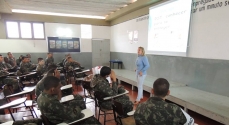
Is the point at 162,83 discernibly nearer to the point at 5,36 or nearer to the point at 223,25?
the point at 223,25

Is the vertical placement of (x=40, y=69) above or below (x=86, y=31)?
below

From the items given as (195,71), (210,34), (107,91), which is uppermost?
(210,34)

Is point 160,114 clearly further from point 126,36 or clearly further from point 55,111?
point 126,36

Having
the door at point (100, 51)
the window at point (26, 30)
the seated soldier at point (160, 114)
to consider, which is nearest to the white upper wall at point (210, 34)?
the seated soldier at point (160, 114)

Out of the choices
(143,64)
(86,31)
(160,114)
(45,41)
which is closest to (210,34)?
(143,64)

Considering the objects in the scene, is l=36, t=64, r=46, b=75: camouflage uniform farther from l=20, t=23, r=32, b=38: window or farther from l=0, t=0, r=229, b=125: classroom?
l=20, t=23, r=32, b=38: window

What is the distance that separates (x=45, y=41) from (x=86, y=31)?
Result: 2425 mm

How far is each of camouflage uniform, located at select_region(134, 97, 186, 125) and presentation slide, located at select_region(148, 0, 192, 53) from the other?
10.4ft

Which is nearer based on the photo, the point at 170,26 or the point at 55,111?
the point at 55,111

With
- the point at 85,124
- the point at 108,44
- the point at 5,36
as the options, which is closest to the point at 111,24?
the point at 108,44

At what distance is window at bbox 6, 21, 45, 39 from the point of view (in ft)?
24.0

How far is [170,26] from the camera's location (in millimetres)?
4379

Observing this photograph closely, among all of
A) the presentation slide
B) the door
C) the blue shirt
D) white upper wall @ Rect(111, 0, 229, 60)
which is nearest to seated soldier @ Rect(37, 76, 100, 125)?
the blue shirt

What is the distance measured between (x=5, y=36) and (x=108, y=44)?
5.60 meters
